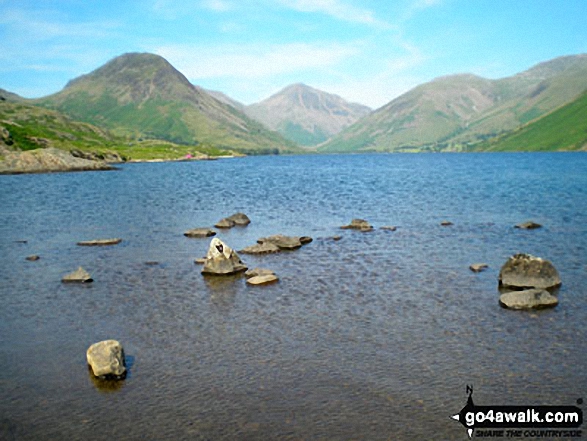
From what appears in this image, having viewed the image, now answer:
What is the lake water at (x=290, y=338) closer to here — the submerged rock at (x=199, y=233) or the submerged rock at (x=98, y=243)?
the submerged rock at (x=199, y=233)

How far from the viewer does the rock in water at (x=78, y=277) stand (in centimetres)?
4126

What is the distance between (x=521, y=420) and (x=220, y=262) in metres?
28.2

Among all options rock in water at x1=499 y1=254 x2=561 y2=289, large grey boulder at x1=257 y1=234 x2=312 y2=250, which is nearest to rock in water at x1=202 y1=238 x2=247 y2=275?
large grey boulder at x1=257 y1=234 x2=312 y2=250

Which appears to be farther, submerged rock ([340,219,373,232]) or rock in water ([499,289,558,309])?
submerged rock ([340,219,373,232])

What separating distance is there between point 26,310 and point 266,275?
17.9 metres

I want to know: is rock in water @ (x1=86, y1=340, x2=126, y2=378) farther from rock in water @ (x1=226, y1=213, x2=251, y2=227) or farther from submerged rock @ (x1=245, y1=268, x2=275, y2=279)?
rock in water @ (x1=226, y1=213, x2=251, y2=227)

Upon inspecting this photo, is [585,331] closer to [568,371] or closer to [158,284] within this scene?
[568,371]

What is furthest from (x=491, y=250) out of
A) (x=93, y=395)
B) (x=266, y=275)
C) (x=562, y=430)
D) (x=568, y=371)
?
→ (x=93, y=395)

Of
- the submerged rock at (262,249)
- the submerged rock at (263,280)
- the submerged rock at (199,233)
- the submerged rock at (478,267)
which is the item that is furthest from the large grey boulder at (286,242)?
the submerged rock at (478,267)

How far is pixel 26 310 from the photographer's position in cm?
3431

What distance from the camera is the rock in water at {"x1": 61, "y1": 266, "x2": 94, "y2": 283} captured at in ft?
135

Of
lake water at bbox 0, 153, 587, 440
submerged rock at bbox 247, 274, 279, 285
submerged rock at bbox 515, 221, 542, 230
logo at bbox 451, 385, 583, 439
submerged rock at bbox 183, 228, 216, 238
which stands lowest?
logo at bbox 451, 385, 583, 439

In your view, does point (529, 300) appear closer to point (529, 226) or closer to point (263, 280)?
point (263, 280)

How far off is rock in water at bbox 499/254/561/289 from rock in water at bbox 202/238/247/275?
22.4 meters
